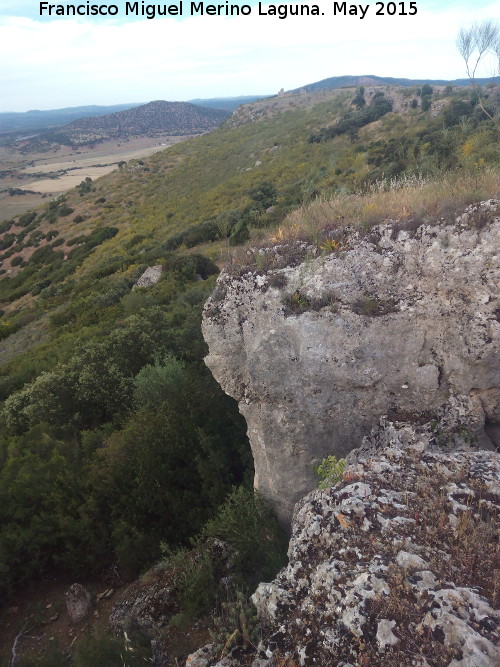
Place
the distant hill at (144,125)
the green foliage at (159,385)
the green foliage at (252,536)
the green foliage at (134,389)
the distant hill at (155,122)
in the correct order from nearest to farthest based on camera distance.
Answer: the green foliage at (252,536), the green foliage at (134,389), the green foliage at (159,385), the distant hill at (144,125), the distant hill at (155,122)

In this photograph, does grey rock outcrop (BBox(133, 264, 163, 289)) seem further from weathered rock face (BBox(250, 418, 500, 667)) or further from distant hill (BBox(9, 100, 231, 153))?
distant hill (BBox(9, 100, 231, 153))

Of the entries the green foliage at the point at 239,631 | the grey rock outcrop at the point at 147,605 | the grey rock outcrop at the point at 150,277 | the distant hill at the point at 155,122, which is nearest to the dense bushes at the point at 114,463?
the grey rock outcrop at the point at 147,605

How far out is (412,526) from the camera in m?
4.06

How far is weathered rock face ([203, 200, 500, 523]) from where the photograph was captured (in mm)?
5574

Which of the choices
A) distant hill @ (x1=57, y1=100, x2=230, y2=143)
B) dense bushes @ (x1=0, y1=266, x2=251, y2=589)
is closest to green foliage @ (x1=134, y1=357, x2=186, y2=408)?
dense bushes @ (x1=0, y1=266, x2=251, y2=589)

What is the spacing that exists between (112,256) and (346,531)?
30.5 metres

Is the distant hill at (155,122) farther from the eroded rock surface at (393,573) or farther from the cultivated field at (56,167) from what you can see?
the eroded rock surface at (393,573)

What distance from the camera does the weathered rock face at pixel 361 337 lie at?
5574 millimetres

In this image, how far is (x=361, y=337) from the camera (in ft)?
19.6

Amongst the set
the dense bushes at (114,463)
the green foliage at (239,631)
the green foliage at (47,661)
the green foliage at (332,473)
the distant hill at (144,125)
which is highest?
the distant hill at (144,125)

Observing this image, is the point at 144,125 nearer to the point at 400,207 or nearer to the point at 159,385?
the point at 159,385

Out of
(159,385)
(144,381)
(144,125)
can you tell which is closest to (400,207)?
(159,385)

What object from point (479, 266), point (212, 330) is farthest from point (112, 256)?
point (479, 266)

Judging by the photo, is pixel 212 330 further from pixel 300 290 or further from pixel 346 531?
pixel 346 531
